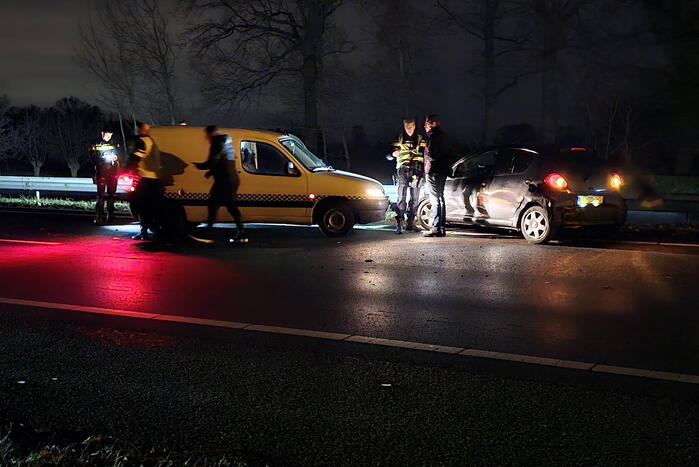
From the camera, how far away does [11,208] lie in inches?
755

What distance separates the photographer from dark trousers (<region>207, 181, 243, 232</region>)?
11984 millimetres

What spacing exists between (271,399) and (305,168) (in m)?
8.17

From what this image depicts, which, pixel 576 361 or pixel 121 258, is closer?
pixel 576 361

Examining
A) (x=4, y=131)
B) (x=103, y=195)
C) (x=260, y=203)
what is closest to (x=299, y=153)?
(x=260, y=203)

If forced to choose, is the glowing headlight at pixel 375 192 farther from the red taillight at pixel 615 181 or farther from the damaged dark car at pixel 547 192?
the red taillight at pixel 615 181

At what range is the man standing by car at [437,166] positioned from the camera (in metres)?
12.6

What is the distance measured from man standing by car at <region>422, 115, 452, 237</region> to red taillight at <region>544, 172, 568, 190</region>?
1890mm

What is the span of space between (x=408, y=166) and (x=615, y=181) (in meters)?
3.60

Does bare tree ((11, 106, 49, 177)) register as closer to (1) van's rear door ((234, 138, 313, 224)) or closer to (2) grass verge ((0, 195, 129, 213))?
(2) grass verge ((0, 195, 129, 213))

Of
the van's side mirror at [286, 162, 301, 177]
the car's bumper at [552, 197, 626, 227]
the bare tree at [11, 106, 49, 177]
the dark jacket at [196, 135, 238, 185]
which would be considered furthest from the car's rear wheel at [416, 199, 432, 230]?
the bare tree at [11, 106, 49, 177]

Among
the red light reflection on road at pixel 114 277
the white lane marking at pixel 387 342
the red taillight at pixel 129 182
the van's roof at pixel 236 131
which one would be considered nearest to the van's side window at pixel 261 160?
the van's roof at pixel 236 131

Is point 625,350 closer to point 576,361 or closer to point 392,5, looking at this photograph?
point 576,361

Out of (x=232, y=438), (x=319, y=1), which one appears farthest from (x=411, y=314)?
(x=319, y=1)

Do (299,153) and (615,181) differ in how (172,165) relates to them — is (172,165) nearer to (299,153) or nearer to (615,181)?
(299,153)
